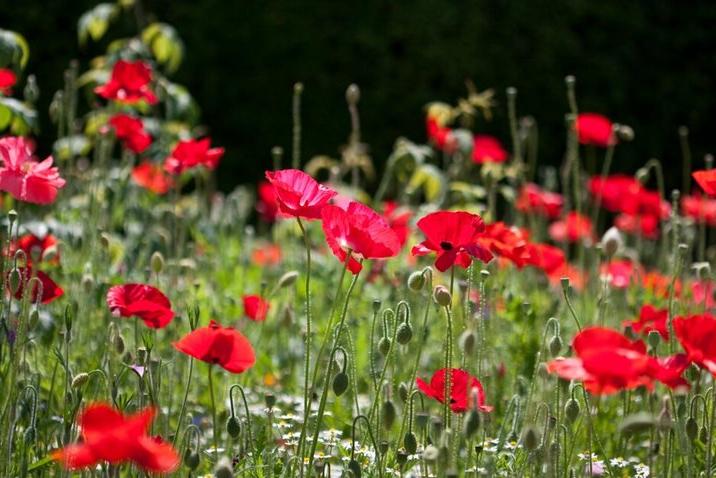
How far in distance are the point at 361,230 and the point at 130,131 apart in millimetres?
1669

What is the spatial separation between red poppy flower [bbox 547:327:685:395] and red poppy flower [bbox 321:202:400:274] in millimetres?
385

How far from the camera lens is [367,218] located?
6.43ft

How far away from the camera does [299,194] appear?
2039 mm

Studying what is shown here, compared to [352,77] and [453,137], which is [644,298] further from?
[352,77]

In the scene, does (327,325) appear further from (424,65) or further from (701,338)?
(424,65)

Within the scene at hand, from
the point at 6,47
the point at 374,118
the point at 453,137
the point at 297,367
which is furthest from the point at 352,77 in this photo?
the point at 6,47

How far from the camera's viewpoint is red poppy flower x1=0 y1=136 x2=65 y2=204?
7.34ft

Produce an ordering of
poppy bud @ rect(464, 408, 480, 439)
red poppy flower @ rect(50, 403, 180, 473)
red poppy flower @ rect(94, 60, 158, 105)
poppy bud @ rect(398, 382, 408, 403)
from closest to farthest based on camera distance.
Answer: red poppy flower @ rect(50, 403, 180, 473), poppy bud @ rect(464, 408, 480, 439), poppy bud @ rect(398, 382, 408, 403), red poppy flower @ rect(94, 60, 158, 105)

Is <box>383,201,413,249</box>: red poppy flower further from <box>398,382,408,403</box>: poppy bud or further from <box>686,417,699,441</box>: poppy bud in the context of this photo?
<box>686,417,699,441</box>: poppy bud

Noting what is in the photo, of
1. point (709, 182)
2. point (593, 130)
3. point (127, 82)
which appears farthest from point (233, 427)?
point (593, 130)

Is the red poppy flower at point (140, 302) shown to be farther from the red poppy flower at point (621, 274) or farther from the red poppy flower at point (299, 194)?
the red poppy flower at point (621, 274)

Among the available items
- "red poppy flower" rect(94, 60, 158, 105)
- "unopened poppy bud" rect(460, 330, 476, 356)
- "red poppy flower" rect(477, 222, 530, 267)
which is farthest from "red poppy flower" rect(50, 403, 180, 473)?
"red poppy flower" rect(94, 60, 158, 105)

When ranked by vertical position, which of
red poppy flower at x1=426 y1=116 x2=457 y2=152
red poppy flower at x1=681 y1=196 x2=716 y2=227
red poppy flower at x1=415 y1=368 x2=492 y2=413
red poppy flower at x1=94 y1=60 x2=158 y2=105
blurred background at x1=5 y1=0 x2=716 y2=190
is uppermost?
blurred background at x1=5 y1=0 x2=716 y2=190

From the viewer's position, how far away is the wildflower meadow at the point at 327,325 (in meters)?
1.97
